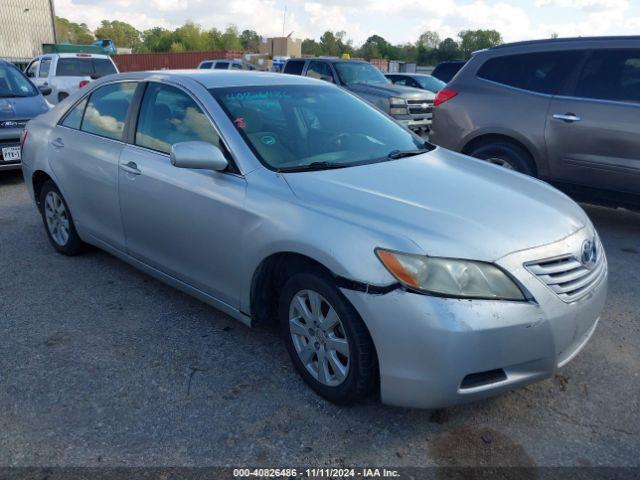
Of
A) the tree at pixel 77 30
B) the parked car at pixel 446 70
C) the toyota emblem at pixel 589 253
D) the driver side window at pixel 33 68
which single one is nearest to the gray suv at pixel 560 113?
the toyota emblem at pixel 589 253

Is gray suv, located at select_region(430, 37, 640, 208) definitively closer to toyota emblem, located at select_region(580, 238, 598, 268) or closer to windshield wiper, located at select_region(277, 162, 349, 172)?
toyota emblem, located at select_region(580, 238, 598, 268)

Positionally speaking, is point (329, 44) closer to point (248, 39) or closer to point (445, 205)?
point (248, 39)

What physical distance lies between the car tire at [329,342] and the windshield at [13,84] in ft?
23.1

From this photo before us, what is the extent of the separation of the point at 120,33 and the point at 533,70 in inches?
4763

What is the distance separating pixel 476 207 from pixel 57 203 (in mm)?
3642

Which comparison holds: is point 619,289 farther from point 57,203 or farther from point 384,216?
point 57,203

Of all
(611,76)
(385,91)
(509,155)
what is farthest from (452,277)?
(385,91)

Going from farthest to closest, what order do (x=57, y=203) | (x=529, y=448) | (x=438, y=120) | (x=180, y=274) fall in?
(x=438, y=120), (x=57, y=203), (x=180, y=274), (x=529, y=448)

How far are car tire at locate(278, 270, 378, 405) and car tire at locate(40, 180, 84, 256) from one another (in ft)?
8.38

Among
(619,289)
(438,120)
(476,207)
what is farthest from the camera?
(438,120)

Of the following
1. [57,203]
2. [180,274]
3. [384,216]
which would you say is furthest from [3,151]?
[384,216]

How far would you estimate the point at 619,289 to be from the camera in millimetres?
4289

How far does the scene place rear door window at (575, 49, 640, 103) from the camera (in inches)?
208

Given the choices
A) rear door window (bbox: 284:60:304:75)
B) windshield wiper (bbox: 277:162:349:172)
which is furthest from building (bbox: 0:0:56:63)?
windshield wiper (bbox: 277:162:349:172)
